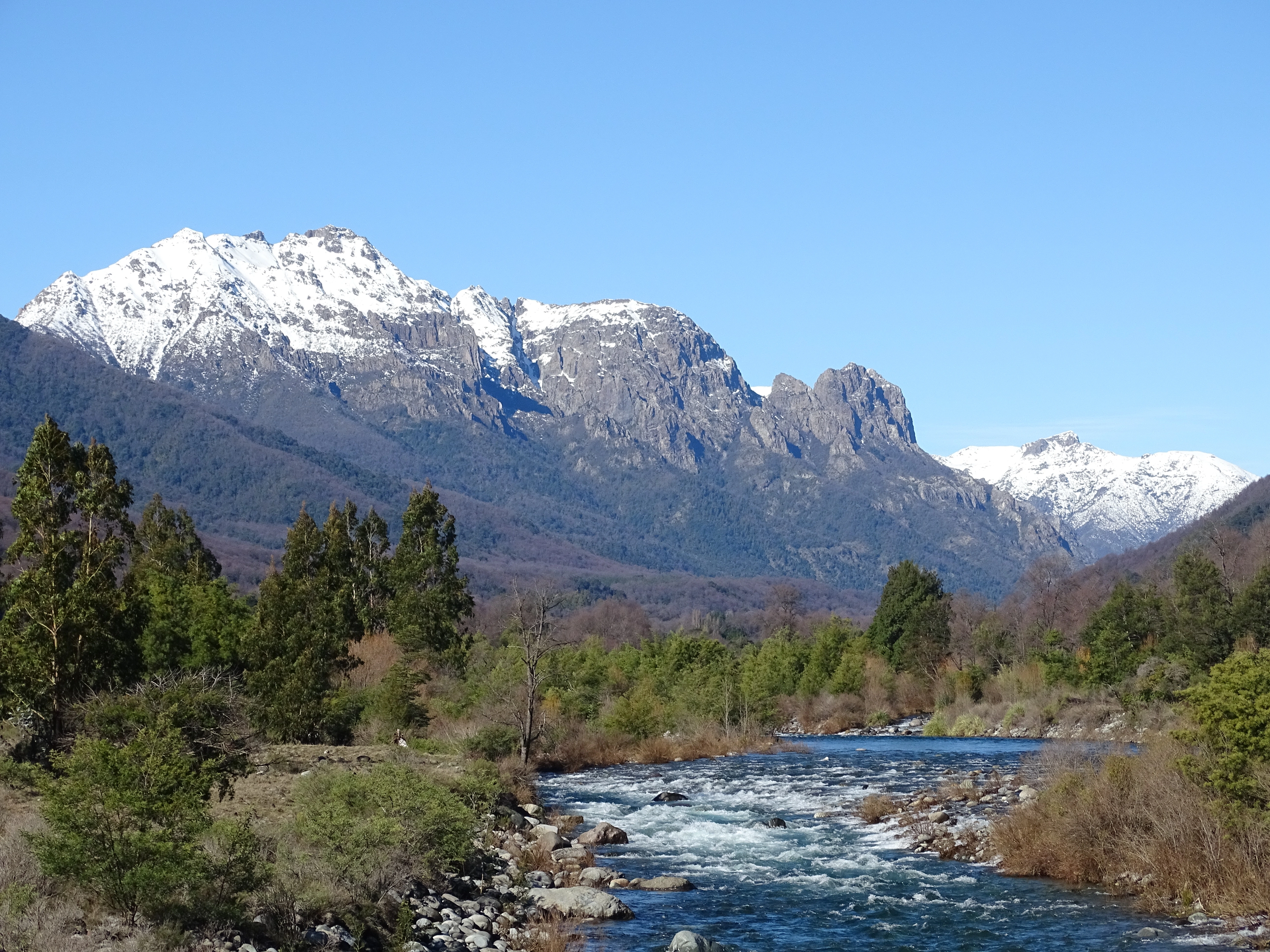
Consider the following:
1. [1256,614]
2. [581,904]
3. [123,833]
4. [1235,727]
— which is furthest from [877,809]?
[1256,614]

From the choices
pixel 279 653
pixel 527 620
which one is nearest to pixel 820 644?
pixel 527 620

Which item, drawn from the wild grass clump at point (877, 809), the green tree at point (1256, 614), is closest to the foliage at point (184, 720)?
the wild grass clump at point (877, 809)

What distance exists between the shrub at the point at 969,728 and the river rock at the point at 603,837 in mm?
54569

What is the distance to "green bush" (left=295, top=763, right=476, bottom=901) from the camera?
27.5 meters

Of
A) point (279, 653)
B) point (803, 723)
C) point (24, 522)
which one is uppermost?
point (24, 522)

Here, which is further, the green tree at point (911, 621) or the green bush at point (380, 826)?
the green tree at point (911, 621)

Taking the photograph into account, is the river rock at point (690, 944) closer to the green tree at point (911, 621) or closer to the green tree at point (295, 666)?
the green tree at point (295, 666)

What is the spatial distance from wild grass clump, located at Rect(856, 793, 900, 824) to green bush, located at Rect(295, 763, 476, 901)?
16482mm

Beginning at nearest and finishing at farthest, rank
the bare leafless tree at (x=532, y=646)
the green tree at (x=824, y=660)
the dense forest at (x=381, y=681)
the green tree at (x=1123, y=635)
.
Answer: the dense forest at (x=381, y=681)
the bare leafless tree at (x=532, y=646)
the green tree at (x=1123, y=635)
the green tree at (x=824, y=660)

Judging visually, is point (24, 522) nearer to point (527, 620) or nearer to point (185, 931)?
point (185, 931)

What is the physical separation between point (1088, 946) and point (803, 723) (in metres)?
84.1

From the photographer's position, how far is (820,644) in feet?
405

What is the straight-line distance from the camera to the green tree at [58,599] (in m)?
36.6

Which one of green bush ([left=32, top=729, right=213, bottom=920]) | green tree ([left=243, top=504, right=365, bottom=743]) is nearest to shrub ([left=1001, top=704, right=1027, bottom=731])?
green tree ([left=243, top=504, right=365, bottom=743])
